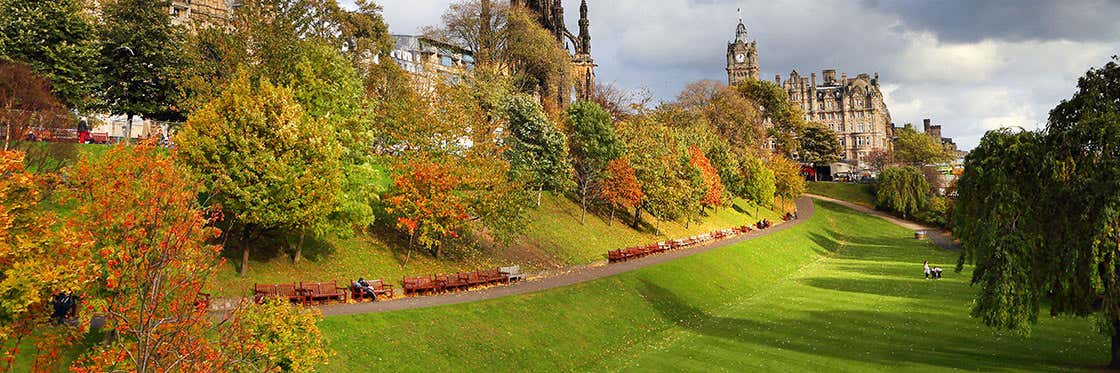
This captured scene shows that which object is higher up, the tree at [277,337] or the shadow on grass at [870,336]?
the tree at [277,337]

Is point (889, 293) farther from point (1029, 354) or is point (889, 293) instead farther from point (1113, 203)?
point (1113, 203)

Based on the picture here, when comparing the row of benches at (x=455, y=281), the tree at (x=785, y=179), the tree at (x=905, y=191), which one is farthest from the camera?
the tree at (x=905, y=191)

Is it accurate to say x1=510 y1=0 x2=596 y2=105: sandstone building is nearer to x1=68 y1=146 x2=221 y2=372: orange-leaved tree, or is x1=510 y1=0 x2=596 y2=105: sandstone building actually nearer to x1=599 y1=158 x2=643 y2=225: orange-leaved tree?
x1=599 y1=158 x2=643 y2=225: orange-leaved tree

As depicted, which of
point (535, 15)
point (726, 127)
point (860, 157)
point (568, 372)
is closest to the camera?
point (568, 372)

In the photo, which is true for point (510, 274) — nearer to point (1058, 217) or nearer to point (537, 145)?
point (537, 145)

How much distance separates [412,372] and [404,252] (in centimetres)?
1739

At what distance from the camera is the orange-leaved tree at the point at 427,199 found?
1558 inches

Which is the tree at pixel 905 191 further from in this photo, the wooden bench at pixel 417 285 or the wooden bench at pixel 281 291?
the wooden bench at pixel 281 291

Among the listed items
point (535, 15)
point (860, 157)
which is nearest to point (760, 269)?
point (535, 15)

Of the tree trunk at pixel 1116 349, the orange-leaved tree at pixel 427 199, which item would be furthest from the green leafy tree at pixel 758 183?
the tree trunk at pixel 1116 349

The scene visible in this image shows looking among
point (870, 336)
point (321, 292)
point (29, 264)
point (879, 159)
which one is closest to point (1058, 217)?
point (870, 336)

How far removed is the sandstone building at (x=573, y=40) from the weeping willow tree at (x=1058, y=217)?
60.2 metres

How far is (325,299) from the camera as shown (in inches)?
1216

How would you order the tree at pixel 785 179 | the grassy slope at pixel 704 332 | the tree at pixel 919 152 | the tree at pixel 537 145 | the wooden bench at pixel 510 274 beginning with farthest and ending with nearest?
1. the tree at pixel 919 152
2. the tree at pixel 785 179
3. the tree at pixel 537 145
4. the wooden bench at pixel 510 274
5. the grassy slope at pixel 704 332
